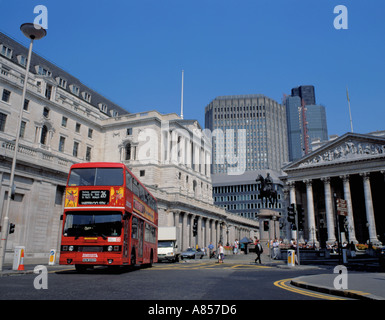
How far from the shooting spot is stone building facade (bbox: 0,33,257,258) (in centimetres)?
2947

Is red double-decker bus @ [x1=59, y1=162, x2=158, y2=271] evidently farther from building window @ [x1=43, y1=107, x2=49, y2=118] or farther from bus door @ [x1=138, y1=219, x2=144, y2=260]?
building window @ [x1=43, y1=107, x2=49, y2=118]

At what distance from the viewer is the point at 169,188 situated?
62.8 metres

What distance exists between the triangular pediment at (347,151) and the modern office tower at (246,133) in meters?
111

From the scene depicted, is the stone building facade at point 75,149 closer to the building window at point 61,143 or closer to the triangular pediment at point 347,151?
the building window at point 61,143

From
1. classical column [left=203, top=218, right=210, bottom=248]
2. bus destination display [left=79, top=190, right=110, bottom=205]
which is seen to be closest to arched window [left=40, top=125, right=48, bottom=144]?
classical column [left=203, top=218, right=210, bottom=248]

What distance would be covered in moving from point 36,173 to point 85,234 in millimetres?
17385

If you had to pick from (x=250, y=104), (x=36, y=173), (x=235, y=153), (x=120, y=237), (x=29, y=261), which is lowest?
(x=29, y=261)

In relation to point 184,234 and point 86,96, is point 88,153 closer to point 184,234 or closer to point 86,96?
point 86,96

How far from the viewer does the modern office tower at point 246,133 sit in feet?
584

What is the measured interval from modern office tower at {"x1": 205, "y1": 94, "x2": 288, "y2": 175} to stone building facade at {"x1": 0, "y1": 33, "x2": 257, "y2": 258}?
317 feet

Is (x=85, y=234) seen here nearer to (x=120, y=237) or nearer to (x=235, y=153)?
(x=120, y=237)

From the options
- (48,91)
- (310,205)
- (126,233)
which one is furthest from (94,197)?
(310,205)

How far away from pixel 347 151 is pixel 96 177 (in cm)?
5370
